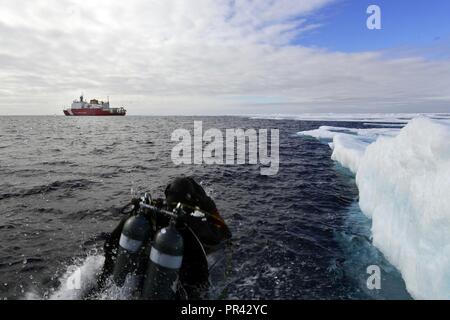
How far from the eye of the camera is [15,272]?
7.25 meters

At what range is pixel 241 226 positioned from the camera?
10.5 m

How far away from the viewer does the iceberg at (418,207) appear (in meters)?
5.99

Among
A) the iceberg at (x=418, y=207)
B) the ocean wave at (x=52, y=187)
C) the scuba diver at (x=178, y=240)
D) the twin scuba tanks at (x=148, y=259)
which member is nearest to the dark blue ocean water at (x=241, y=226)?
the ocean wave at (x=52, y=187)

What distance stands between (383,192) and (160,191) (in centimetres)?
963

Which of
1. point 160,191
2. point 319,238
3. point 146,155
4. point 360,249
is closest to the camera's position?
point 360,249

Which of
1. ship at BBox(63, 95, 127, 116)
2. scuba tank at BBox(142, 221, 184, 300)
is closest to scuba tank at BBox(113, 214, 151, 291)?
scuba tank at BBox(142, 221, 184, 300)

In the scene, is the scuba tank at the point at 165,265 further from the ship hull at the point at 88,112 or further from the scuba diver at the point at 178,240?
the ship hull at the point at 88,112

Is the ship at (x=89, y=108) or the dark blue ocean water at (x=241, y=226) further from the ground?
the ship at (x=89, y=108)

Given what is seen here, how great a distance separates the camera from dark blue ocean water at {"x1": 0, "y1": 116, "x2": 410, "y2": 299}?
695 centimetres

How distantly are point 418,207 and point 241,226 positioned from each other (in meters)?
5.30

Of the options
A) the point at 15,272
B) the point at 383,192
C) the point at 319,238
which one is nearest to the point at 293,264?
the point at 319,238

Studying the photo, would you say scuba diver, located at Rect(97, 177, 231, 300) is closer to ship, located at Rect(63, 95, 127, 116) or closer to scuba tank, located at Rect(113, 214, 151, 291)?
scuba tank, located at Rect(113, 214, 151, 291)
